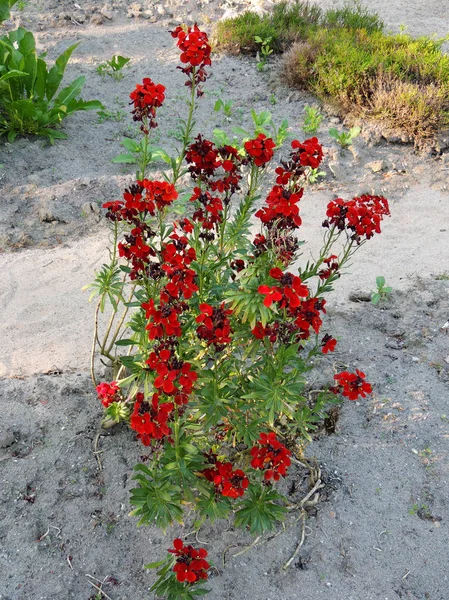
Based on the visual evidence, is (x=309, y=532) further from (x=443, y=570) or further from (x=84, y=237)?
(x=84, y=237)

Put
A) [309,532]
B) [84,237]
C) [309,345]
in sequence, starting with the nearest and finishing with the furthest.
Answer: [309,532], [309,345], [84,237]

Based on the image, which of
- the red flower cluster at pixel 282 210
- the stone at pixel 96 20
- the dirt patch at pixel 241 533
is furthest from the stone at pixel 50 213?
the stone at pixel 96 20

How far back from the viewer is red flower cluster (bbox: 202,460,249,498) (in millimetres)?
2498

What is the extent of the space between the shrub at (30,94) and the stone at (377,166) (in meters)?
2.95

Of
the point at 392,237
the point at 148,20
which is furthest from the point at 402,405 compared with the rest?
the point at 148,20

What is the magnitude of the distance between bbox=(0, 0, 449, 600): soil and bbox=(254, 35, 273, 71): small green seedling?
2.13m

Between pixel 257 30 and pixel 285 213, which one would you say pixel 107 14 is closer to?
pixel 257 30

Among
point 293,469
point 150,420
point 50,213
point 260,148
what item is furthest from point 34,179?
point 150,420

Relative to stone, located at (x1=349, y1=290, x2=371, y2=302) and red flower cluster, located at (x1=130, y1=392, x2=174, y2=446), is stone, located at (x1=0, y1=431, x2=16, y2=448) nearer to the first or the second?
red flower cluster, located at (x1=130, y1=392, x2=174, y2=446)

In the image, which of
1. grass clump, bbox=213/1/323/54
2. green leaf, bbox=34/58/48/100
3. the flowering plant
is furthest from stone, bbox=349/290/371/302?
grass clump, bbox=213/1/323/54

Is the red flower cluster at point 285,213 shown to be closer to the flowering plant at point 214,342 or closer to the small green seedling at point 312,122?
the flowering plant at point 214,342

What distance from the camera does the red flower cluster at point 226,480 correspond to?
2498mm

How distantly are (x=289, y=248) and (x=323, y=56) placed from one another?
5867 millimetres

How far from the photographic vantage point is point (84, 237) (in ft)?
17.1
